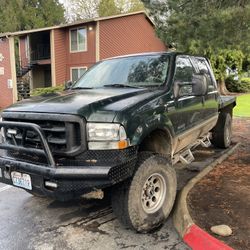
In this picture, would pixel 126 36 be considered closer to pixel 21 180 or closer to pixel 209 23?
pixel 209 23

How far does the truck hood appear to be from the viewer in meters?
3.39

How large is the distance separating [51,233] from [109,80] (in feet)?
7.55

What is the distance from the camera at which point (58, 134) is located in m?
3.50

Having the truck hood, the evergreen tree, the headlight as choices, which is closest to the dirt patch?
the headlight

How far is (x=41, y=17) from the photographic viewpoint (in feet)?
136

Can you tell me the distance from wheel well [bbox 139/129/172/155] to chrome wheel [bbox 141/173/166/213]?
39cm

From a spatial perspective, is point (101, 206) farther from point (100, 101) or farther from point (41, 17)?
point (41, 17)

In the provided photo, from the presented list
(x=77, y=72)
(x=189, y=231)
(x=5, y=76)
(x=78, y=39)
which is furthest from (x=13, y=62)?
(x=189, y=231)

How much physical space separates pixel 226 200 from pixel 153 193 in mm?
1122

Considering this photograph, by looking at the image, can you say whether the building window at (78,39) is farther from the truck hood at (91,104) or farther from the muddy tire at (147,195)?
the muddy tire at (147,195)

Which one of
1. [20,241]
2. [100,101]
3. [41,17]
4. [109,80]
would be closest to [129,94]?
[100,101]

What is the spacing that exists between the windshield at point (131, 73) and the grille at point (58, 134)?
149cm

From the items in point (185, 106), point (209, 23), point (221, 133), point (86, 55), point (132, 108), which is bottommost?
point (221, 133)

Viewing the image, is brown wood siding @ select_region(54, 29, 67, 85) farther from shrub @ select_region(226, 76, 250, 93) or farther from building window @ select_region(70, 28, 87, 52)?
shrub @ select_region(226, 76, 250, 93)
